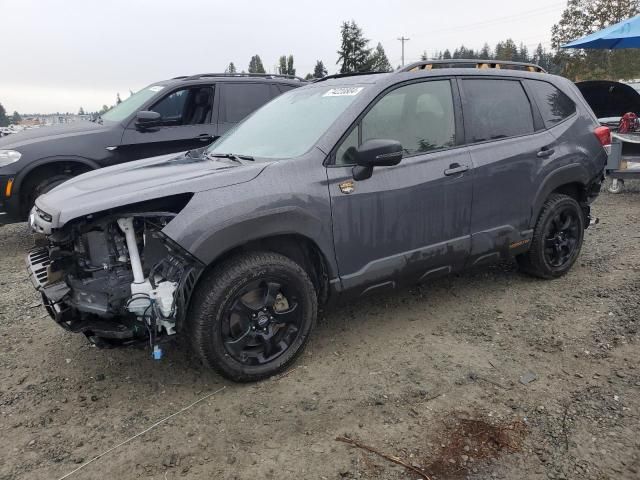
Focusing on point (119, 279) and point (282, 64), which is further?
point (282, 64)

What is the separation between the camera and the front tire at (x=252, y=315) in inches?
113

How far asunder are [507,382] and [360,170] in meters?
1.58

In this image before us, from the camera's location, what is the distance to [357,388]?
10.0 ft

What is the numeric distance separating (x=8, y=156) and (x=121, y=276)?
400cm

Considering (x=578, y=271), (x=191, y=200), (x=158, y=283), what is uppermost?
(x=191, y=200)

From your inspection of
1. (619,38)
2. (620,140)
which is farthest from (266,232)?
(619,38)

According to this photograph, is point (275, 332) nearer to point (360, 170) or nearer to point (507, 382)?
point (360, 170)

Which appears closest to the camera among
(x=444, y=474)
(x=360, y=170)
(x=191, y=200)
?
(x=444, y=474)

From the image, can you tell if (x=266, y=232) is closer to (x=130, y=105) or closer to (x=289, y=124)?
(x=289, y=124)

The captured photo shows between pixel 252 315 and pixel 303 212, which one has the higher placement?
pixel 303 212

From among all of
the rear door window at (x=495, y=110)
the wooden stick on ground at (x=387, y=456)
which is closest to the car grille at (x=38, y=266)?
the wooden stick on ground at (x=387, y=456)

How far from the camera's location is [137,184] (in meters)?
2.98

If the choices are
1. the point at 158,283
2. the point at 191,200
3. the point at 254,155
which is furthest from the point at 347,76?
the point at 158,283

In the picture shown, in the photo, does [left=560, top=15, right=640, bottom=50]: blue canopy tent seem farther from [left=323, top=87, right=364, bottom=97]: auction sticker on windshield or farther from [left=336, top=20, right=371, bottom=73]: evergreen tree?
[left=336, top=20, right=371, bottom=73]: evergreen tree
